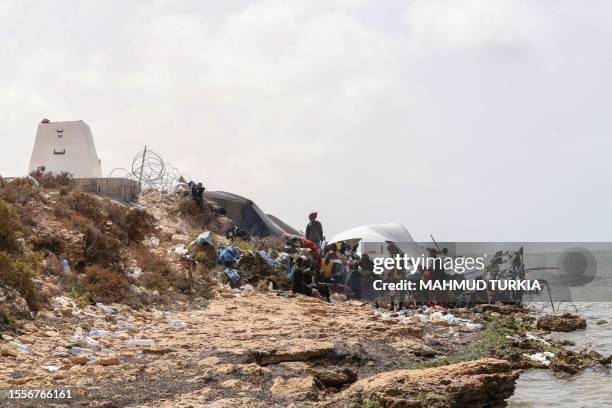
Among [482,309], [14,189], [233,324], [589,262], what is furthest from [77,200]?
[589,262]

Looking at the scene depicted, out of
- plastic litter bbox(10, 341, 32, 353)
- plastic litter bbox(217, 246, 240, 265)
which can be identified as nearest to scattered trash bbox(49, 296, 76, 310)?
plastic litter bbox(10, 341, 32, 353)

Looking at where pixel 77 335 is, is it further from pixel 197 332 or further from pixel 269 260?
pixel 269 260

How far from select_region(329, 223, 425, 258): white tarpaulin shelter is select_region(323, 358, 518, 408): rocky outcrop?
57.2 feet

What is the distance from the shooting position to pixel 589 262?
3803 cm

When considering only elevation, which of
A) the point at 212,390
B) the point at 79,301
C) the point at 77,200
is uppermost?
the point at 77,200

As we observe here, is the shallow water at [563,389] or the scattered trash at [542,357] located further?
the scattered trash at [542,357]

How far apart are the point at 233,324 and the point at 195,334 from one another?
4.36 ft

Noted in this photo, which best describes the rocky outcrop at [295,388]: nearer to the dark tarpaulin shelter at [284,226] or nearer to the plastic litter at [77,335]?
the plastic litter at [77,335]

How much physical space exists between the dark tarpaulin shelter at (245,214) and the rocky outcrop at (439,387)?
719 inches

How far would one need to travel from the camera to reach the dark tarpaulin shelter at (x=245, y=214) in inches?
1013

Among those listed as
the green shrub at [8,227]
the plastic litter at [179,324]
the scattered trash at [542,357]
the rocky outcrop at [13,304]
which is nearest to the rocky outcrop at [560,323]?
the scattered trash at [542,357]

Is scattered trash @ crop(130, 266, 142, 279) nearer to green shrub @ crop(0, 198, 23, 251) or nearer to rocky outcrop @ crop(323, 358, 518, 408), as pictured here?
green shrub @ crop(0, 198, 23, 251)

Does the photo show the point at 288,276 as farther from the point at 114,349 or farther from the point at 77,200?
the point at 114,349

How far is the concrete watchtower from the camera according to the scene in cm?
2486
